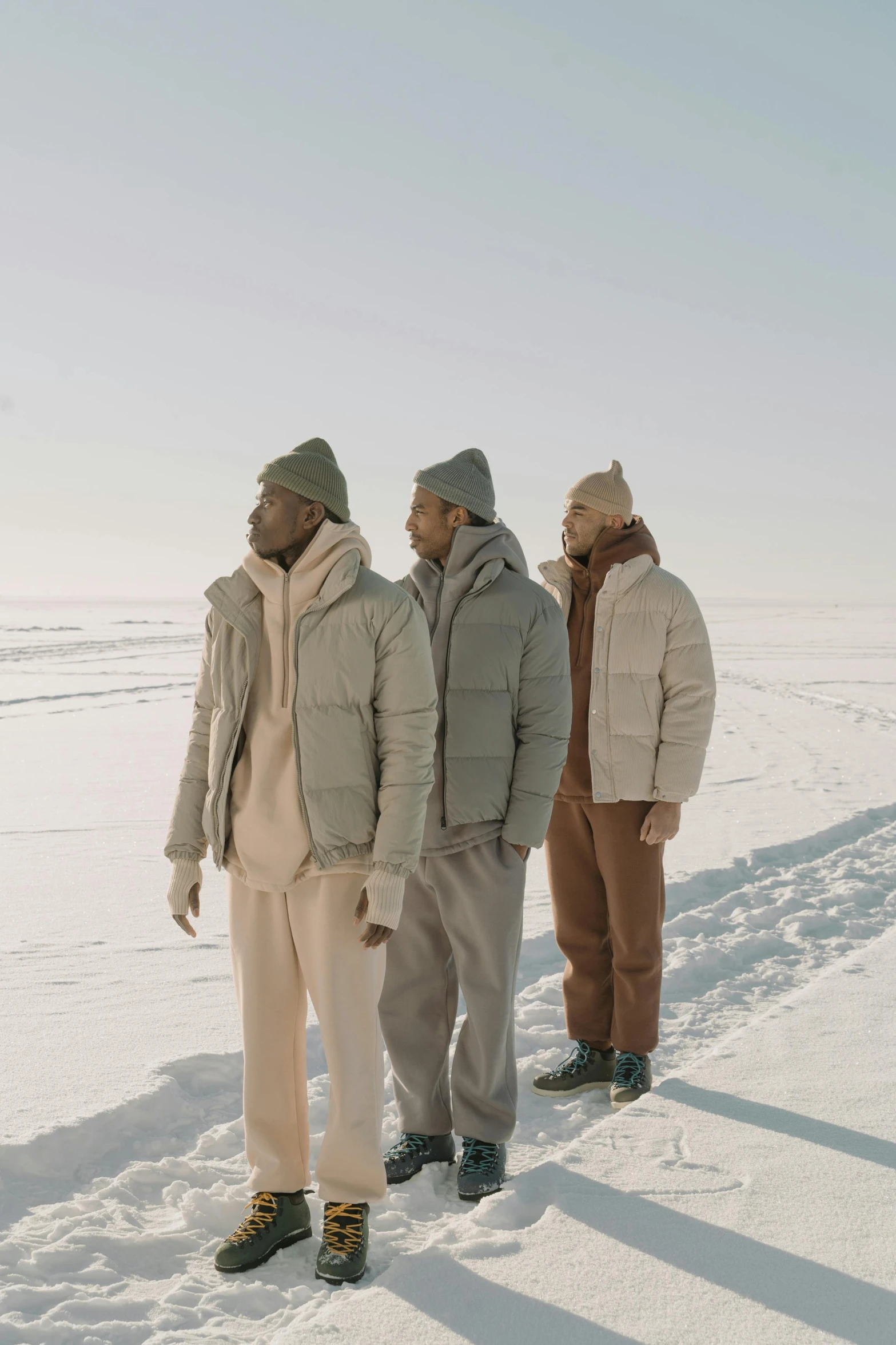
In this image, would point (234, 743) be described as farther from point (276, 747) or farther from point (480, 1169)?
point (480, 1169)

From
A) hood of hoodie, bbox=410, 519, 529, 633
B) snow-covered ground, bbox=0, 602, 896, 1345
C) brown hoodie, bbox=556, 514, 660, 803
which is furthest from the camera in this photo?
brown hoodie, bbox=556, 514, 660, 803

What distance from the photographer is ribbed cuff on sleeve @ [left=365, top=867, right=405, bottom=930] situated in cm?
248

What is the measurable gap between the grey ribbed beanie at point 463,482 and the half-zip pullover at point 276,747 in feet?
1.68

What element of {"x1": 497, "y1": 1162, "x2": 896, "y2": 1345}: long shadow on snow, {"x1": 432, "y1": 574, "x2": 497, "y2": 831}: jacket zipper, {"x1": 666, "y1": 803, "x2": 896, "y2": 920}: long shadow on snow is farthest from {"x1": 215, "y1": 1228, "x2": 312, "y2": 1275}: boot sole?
{"x1": 666, "y1": 803, "x2": 896, "y2": 920}: long shadow on snow

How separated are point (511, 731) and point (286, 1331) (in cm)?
153

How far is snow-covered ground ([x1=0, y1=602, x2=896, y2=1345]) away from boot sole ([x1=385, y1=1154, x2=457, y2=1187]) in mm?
39

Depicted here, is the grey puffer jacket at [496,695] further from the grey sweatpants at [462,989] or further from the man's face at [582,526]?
the man's face at [582,526]

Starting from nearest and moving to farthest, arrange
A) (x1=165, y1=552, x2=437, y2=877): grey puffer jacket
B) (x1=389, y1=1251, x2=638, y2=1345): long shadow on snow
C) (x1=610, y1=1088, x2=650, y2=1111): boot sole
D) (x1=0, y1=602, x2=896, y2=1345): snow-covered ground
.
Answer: (x1=389, y1=1251, x2=638, y2=1345): long shadow on snow < (x1=0, y1=602, x2=896, y2=1345): snow-covered ground < (x1=165, y1=552, x2=437, y2=877): grey puffer jacket < (x1=610, y1=1088, x2=650, y2=1111): boot sole

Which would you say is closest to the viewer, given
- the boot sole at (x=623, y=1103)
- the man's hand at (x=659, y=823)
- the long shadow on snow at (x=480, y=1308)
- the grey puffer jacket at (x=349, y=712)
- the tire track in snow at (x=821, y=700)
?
the long shadow on snow at (x=480, y=1308)

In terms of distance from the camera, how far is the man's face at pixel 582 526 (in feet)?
11.9

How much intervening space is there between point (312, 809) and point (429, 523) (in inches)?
39.1

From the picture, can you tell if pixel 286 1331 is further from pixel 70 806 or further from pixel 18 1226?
pixel 70 806

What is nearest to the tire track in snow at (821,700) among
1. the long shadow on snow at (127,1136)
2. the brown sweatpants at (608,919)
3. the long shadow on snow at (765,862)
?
the long shadow on snow at (765,862)

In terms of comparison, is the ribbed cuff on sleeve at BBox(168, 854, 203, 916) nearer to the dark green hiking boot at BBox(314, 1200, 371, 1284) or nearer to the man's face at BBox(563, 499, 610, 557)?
the dark green hiking boot at BBox(314, 1200, 371, 1284)
